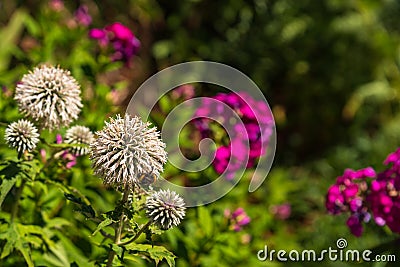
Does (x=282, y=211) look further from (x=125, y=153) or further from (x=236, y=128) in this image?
(x=125, y=153)

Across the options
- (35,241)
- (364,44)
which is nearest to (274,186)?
(364,44)

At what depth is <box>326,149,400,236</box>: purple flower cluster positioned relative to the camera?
2.05 meters

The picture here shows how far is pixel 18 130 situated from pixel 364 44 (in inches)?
113

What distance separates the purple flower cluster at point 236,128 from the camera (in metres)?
2.30

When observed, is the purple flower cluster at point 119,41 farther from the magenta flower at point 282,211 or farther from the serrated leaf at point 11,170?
the magenta flower at point 282,211

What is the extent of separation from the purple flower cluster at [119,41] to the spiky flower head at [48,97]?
2.68ft

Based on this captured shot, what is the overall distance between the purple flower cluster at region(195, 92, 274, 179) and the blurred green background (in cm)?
88

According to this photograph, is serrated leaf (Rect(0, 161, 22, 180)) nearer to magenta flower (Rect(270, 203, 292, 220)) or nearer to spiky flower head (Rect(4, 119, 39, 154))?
spiky flower head (Rect(4, 119, 39, 154))

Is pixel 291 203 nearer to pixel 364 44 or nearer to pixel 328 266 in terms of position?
pixel 328 266

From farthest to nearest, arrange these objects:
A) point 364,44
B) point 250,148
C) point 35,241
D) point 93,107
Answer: point 364,44
point 93,107
point 250,148
point 35,241

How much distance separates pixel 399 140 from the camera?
3.72 meters

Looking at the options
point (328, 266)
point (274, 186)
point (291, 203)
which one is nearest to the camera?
point (328, 266)

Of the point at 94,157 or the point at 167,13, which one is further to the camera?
the point at 167,13

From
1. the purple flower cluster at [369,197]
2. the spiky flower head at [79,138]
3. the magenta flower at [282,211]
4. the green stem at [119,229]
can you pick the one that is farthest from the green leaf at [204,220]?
the magenta flower at [282,211]
